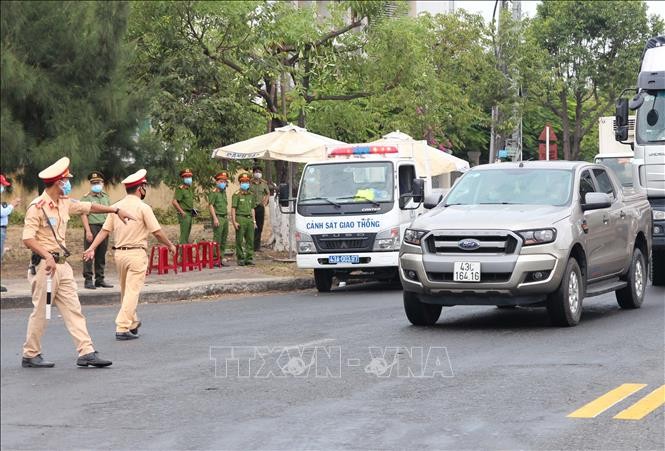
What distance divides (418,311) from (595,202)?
239 cm

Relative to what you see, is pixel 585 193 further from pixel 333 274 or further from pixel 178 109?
pixel 178 109

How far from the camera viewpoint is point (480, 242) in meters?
13.7

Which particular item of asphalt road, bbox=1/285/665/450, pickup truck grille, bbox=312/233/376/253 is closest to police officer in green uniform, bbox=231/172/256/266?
pickup truck grille, bbox=312/233/376/253

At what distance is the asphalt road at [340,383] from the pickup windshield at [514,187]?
56.5 inches

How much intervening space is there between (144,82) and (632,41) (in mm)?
30738

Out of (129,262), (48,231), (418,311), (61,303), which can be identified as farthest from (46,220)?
(418,311)

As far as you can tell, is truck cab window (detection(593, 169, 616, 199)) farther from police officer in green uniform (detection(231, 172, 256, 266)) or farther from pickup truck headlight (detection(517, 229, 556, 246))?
police officer in green uniform (detection(231, 172, 256, 266))

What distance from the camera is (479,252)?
13703mm

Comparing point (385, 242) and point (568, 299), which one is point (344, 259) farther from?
point (568, 299)

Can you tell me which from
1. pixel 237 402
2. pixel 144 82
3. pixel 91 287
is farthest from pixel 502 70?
pixel 237 402

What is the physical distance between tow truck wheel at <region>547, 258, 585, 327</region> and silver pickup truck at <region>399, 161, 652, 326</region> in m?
0.01

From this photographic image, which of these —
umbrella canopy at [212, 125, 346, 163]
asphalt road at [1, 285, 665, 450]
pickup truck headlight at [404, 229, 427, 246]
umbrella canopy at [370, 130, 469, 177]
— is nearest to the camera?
asphalt road at [1, 285, 665, 450]

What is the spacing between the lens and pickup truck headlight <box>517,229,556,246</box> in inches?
536

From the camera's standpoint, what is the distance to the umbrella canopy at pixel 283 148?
2485 centimetres
